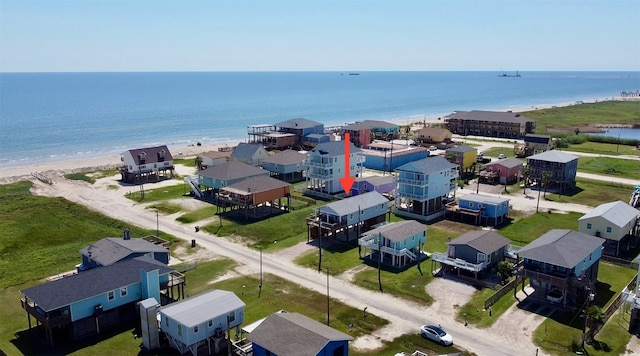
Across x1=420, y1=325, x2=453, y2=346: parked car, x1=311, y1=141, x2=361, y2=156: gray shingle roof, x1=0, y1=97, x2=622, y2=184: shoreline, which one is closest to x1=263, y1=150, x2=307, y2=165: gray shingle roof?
x1=311, y1=141, x2=361, y2=156: gray shingle roof

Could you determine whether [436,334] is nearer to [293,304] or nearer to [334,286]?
[334,286]

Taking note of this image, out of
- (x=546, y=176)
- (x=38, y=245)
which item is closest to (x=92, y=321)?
(x=38, y=245)

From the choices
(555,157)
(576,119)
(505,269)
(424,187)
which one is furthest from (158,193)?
(576,119)

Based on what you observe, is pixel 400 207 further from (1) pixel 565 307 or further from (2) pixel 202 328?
(2) pixel 202 328

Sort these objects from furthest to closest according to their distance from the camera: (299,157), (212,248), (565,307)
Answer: (299,157)
(212,248)
(565,307)

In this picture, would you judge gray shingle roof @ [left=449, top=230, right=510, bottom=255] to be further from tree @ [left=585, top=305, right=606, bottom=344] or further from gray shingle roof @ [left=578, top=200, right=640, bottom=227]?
gray shingle roof @ [left=578, top=200, right=640, bottom=227]
